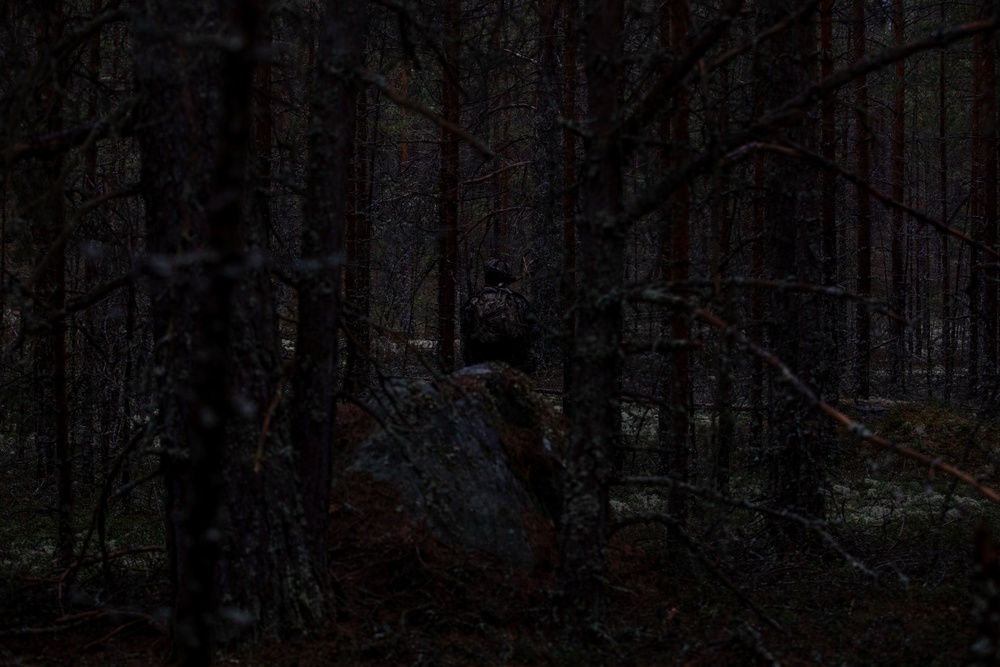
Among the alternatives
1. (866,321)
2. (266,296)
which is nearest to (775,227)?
(266,296)

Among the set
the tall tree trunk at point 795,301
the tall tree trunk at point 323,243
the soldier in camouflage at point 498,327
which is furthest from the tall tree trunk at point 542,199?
the tall tree trunk at point 323,243

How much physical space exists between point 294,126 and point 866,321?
15974mm

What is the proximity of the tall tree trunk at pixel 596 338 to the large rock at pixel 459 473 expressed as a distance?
115cm

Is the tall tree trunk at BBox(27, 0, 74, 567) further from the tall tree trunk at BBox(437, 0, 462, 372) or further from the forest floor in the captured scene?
the tall tree trunk at BBox(437, 0, 462, 372)

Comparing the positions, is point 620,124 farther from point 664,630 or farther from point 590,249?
point 664,630

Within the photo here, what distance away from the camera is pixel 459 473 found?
670 centimetres

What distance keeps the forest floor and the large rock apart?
0.69ft

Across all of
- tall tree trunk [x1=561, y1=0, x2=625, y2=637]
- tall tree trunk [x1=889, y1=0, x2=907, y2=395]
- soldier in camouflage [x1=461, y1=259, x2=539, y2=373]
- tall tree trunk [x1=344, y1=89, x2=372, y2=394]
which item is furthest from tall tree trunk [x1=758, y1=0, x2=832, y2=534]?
tall tree trunk [x1=889, y1=0, x2=907, y2=395]

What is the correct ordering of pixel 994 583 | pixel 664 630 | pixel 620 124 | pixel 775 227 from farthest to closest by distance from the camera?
pixel 775 227
pixel 664 630
pixel 620 124
pixel 994 583

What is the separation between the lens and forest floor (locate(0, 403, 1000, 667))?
4.91 meters

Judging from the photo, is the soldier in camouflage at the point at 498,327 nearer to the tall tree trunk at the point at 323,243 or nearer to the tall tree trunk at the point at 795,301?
the tall tree trunk at the point at 795,301

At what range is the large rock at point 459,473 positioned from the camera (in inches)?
253

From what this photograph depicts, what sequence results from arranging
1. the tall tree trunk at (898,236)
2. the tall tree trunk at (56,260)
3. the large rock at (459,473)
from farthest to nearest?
the tall tree trunk at (898,236), the large rock at (459,473), the tall tree trunk at (56,260)

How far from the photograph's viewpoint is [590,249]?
508cm
